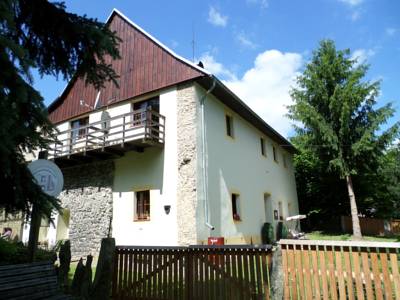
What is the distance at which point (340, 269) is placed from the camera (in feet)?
16.2

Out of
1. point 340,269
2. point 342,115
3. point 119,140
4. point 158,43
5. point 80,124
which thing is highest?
point 158,43

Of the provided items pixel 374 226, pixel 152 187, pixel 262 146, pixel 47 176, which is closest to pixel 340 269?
pixel 47 176

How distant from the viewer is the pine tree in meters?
20.0

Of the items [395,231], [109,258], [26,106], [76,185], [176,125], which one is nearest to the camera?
[26,106]

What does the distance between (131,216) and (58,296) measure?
29.3 feet

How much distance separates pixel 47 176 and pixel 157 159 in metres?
8.26

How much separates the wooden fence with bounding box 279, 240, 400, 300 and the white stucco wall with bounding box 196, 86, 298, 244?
6405 mm

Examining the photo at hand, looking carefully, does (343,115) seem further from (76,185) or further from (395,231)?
(76,185)

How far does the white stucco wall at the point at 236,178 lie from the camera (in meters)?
12.8

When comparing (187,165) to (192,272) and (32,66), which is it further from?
(32,66)

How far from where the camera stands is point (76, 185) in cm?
1534

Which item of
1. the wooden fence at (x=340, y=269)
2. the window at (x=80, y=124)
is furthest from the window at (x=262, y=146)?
the wooden fence at (x=340, y=269)

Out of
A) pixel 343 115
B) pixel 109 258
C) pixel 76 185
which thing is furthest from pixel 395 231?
pixel 109 258

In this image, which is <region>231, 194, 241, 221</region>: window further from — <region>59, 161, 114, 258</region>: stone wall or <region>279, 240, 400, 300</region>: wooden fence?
<region>279, 240, 400, 300</region>: wooden fence
